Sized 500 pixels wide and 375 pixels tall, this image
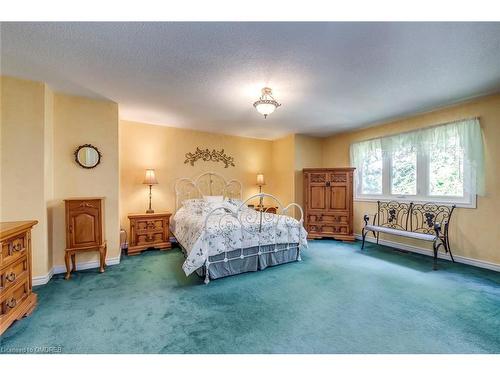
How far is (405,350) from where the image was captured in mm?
1563

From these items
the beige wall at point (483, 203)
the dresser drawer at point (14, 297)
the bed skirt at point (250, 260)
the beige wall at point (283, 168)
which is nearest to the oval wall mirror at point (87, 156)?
the dresser drawer at point (14, 297)

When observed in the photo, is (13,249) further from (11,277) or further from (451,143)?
(451,143)

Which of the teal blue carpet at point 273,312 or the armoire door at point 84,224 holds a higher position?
the armoire door at point 84,224

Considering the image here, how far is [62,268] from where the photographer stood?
3064 mm

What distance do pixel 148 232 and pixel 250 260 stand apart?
7.16ft

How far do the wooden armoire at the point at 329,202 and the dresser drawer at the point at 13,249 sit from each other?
15.4ft

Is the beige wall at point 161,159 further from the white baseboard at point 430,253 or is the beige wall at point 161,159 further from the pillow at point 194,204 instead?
the white baseboard at point 430,253

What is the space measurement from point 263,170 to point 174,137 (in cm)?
249

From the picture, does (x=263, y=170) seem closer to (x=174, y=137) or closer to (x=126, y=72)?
(x=174, y=137)

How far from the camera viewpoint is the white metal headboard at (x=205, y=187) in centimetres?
487

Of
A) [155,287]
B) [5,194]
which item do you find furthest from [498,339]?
[5,194]

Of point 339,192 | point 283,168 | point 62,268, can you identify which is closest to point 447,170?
point 339,192

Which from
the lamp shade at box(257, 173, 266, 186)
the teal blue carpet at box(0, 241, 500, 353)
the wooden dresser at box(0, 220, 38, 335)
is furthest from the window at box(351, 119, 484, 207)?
the wooden dresser at box(0, 220, 38, 335)
